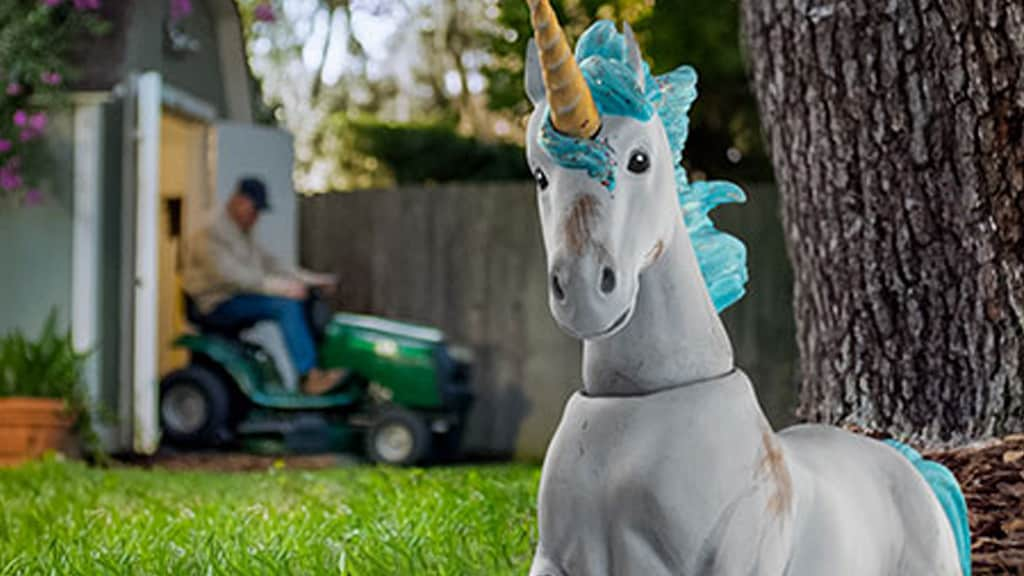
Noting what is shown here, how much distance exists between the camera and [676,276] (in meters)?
1.40

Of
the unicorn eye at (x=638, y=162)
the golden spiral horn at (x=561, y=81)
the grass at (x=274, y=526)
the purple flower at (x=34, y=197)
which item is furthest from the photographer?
the purple flower at (x=34, y=197)

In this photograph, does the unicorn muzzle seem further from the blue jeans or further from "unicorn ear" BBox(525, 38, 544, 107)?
the blue jeans

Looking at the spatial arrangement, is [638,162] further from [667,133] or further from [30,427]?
[30,427]

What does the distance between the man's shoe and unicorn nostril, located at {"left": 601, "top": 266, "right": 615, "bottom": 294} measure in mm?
6073

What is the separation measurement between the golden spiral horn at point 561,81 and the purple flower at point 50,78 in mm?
6344

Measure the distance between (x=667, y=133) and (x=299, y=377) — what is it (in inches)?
235

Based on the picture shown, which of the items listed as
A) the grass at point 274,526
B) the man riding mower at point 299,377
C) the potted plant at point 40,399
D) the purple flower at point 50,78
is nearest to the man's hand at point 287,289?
the man riding mower at point 299,377

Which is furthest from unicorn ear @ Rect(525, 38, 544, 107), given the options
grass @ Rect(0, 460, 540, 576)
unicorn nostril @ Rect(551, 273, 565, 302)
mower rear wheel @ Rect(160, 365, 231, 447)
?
mower rear wheel @ Rect(160, 365, 231, 447)

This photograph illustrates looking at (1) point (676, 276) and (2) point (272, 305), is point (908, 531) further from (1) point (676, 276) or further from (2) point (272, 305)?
(2) point (272, 305)

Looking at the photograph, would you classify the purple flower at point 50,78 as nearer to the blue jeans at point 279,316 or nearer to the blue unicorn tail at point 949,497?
the blue jeans at point 279,316

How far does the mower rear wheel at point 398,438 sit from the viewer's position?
23.3 ft

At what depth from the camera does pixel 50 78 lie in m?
7.12

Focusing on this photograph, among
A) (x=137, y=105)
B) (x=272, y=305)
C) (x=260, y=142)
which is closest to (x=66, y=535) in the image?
(x=272, y=305)

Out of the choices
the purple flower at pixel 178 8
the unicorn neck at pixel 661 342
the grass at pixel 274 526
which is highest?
the purple flower at pixel 178 8
